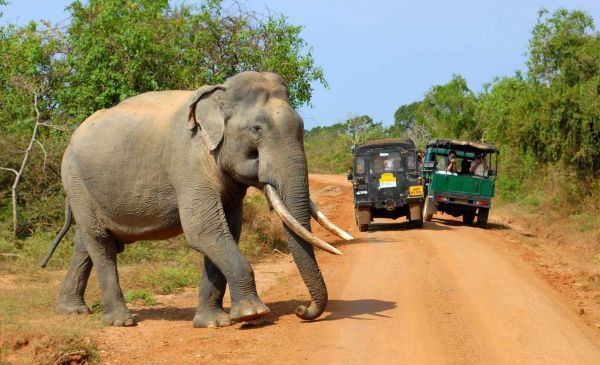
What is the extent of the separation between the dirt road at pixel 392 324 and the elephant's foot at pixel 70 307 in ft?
2.47

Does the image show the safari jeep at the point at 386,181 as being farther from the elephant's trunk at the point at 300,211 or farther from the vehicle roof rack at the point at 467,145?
the elephant's trunk at the point at 300,211

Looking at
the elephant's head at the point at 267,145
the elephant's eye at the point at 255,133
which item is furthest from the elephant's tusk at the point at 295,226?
the elephant's eye at the point at 255,133

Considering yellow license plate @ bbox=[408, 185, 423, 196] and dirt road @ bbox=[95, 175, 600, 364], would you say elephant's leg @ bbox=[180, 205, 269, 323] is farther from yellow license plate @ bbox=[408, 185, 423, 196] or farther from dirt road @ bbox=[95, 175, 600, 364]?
yellow license plate @ bbox=[408, 185, 423, 196]

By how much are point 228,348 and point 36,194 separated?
996cm

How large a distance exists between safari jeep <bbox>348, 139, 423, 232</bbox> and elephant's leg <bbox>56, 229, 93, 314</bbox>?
12465 mm

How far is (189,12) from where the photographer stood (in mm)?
22344

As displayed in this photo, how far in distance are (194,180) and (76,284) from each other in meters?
2.43

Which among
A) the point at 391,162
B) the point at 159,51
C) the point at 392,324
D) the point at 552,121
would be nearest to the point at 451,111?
the point at 552,121

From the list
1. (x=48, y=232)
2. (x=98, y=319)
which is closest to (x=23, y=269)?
(x=48, y=232)

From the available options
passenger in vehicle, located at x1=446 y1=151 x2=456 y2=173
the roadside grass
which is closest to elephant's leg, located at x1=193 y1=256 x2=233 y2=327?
the roadside grass

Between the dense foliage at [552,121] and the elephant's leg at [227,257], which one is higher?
the dense foliage at [552,121]

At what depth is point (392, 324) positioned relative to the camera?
1034 centimetres

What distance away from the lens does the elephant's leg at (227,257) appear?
993cm

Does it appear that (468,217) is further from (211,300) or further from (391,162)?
(211,300)
